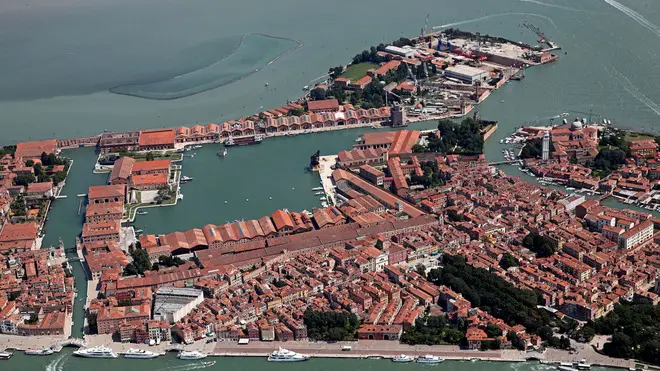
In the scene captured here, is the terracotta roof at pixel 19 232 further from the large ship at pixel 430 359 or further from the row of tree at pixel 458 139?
the row of tree at pixel 458 139

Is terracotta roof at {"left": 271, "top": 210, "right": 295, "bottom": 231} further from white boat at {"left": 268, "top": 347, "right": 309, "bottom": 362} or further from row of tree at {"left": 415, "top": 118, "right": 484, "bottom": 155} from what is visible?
row of tree at {"left": 415, "top": 118, "right": 484, "bottom": 155}

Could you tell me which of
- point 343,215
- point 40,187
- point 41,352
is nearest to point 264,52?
point 40,187

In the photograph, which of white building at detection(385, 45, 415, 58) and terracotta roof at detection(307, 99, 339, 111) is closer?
terracotta roof at detection(307, 99, 339, 111)

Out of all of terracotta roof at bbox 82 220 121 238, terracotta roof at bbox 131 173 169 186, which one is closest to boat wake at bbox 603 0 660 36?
terracotta roof at bbox 131 173 169 186

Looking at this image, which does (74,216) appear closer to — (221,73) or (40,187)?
(40,187)

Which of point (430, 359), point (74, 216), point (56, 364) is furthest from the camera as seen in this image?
point (74, 216)

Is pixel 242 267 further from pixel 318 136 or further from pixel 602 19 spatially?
pixel 602 19

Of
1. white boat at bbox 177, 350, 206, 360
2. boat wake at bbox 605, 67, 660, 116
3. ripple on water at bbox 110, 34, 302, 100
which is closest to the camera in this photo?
white boat at bbox 177, 350, 206, 360

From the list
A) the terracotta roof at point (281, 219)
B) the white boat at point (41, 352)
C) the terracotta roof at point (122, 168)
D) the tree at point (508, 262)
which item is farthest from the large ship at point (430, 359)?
the terracotta roof at point (122, 168)
